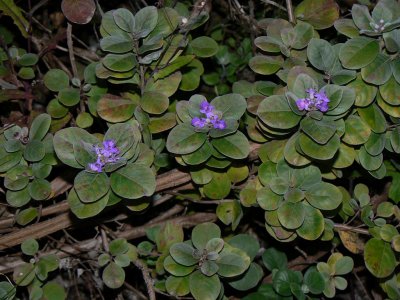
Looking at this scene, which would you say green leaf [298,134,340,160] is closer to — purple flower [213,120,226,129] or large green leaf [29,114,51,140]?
purple flower [213,120,226,129]

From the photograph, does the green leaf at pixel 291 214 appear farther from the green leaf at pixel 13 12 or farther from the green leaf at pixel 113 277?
the green leaf at pixel 13 12

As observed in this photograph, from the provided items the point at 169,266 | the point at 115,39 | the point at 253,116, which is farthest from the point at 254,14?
the point at 169,266

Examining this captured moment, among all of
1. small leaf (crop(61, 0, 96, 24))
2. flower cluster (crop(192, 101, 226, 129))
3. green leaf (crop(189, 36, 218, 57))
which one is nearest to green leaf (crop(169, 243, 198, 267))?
flower cluster (crop(192, 101, 226, 129))

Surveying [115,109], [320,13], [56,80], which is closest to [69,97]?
[56,80]

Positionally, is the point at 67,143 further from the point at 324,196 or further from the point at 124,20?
the point at 324,196

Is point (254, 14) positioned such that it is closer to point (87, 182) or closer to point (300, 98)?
point (300, 98)

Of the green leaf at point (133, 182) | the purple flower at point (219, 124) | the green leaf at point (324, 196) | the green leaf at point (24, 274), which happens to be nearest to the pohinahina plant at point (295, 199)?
the green leaf at point (324, 196)
